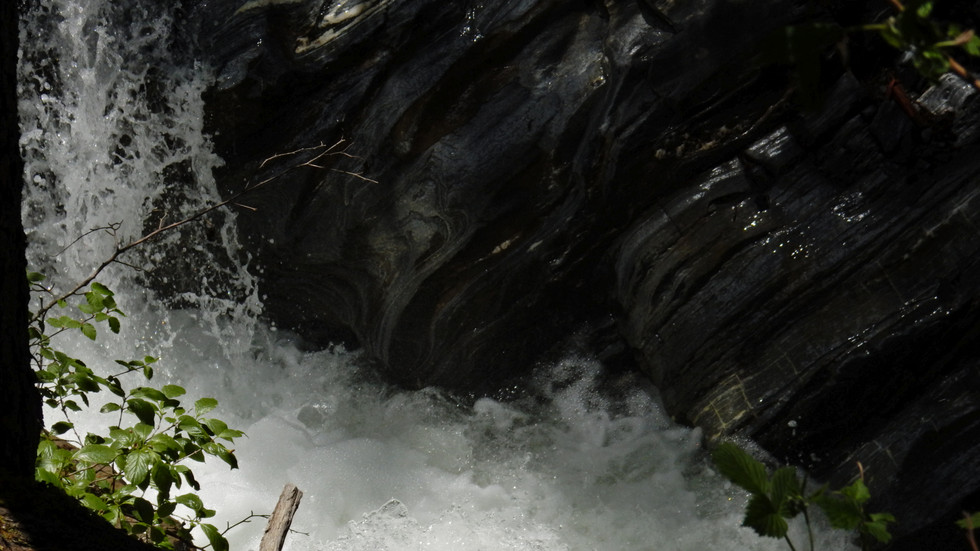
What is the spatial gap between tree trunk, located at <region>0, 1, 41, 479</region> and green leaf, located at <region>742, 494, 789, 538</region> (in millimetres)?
1362

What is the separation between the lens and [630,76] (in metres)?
3.92

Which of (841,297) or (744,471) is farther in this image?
(841,297)

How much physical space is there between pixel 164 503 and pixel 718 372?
2.46 meters

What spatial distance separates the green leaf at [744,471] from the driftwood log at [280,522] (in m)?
1.69

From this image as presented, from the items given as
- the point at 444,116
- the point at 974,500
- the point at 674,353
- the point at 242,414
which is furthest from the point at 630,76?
the point at 242,414

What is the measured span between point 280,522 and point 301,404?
1835mm

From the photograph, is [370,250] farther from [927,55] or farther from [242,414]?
[927,55]

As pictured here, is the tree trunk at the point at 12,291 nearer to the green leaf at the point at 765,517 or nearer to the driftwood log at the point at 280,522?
the driftwood log at the point at 280,522

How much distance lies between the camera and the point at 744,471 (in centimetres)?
145

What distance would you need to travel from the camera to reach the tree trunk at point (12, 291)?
158 centimetres

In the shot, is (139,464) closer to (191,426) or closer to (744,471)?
(191,426)

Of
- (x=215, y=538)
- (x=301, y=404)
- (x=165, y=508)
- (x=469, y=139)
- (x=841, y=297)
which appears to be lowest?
(x=215, y=538)

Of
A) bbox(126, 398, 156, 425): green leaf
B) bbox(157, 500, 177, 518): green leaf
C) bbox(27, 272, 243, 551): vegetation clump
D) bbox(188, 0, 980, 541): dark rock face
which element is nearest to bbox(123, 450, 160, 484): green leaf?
bbox(27, 272, 243, 551): vegetation clump

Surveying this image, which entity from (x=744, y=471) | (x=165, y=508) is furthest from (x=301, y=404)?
(x=744, y=471)
